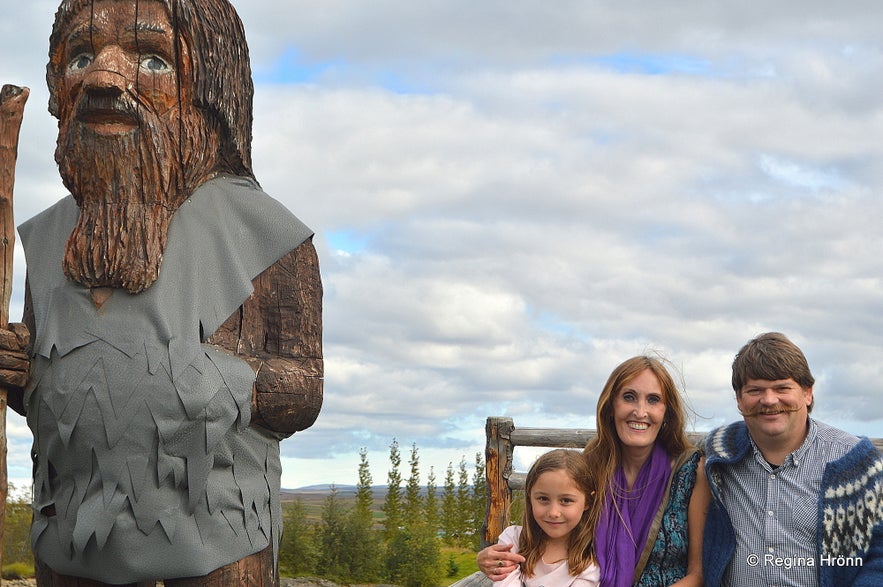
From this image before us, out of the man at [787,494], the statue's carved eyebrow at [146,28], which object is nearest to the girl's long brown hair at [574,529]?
the man at [787,494]

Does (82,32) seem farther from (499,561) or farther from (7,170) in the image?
(499,561)

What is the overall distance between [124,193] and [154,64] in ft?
1.53

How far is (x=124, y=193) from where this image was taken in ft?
10.6

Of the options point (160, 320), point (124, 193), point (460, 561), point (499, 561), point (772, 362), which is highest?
point (124, 193)

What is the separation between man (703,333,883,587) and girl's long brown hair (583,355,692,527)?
0.61 feet

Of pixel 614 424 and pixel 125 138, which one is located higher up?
pixel 125 138

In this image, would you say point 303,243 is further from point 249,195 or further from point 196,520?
point 196,520

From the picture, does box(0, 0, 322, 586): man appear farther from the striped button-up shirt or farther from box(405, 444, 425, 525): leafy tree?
box(405, 444, 425, 525): leafy tree

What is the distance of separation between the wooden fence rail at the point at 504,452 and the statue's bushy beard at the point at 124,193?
4.35 metres

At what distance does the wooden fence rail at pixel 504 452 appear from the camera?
7129 millimetres

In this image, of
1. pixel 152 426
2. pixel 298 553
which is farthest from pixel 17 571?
pixel 152 426

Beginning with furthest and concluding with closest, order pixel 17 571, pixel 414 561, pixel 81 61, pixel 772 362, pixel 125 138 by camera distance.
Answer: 1. pixel 414 561
2. pixel 17 571
3. pixel 81 61
4. pixel 125 138
5. pixel 772 362

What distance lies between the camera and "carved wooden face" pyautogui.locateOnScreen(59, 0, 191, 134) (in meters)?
3.18

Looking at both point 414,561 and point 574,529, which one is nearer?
point 574,529
